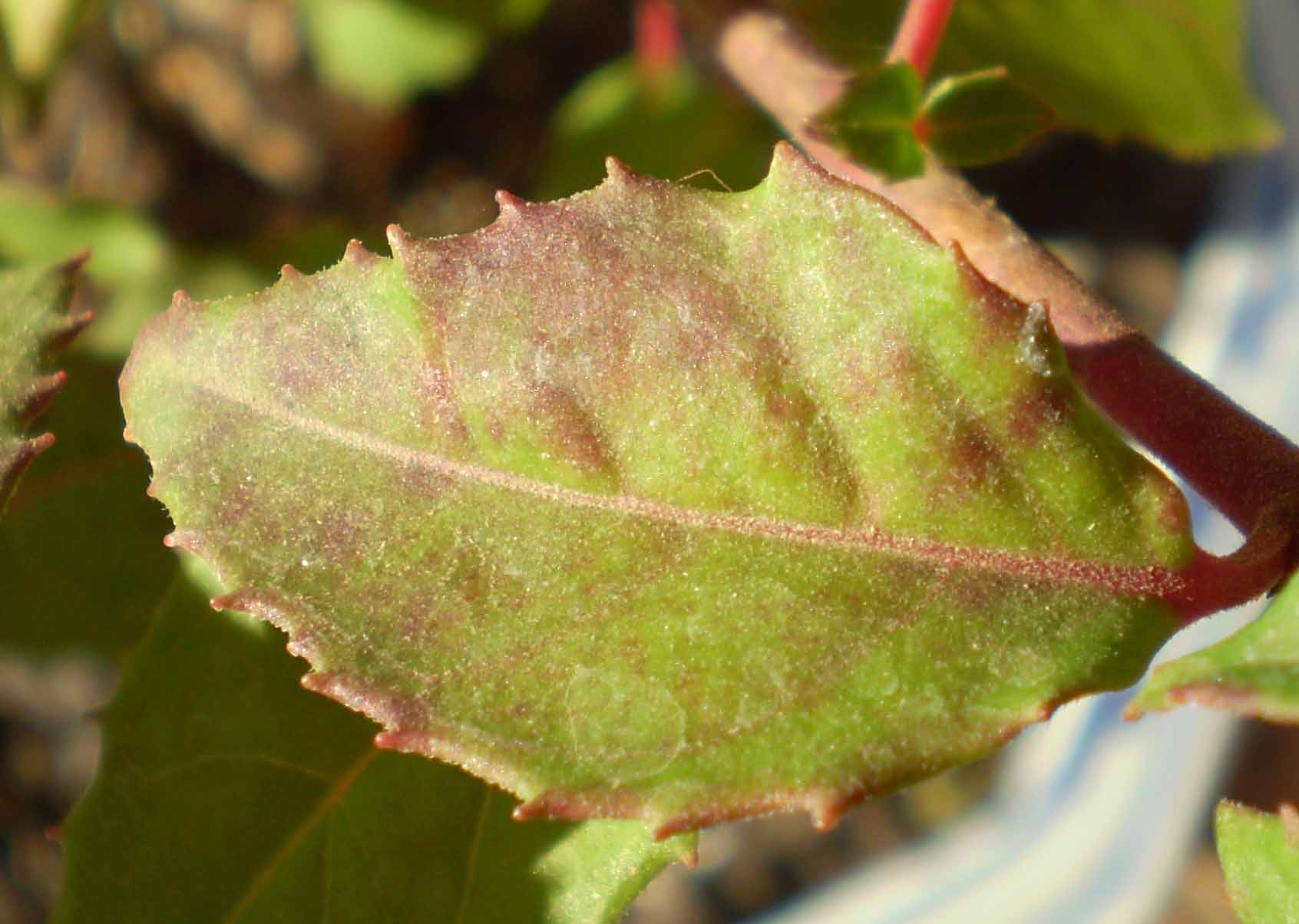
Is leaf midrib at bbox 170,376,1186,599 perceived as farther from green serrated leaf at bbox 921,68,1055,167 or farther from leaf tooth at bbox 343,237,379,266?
green serrated leaf at bbox 921,68,1055,167

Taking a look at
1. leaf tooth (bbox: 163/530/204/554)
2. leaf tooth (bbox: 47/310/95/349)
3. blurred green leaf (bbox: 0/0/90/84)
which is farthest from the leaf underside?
blurred green leaf (bbox: 0/0/90/84)

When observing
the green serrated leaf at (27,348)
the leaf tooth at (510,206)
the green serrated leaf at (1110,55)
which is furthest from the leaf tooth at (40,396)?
the green serrated leaf at (1110,55)

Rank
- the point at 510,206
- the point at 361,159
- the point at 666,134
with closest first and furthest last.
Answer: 1. the point at 510,206
2. the point at 666,134
3. the point at 361,159

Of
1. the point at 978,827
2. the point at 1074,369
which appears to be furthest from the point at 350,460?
the point at 978,827

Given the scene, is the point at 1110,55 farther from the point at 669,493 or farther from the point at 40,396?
the point at 40,396

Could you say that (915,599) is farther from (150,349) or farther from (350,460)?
(150,349)

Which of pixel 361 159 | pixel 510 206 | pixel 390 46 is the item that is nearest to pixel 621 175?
pixel 510 206
